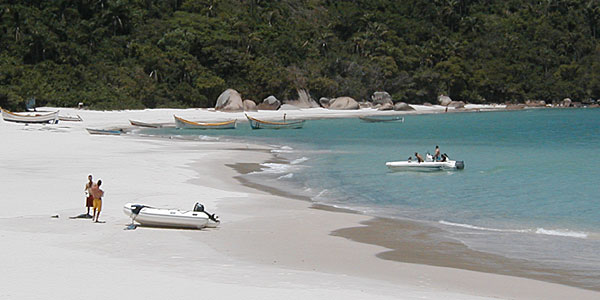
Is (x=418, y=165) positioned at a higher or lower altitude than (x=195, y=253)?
higher

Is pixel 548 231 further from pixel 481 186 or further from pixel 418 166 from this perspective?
pixel 418 166

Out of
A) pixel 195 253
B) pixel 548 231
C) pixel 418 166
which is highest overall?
pixel 418 166

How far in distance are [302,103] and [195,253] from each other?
87929 mm

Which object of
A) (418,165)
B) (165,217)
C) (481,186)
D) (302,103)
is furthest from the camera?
(302,103)

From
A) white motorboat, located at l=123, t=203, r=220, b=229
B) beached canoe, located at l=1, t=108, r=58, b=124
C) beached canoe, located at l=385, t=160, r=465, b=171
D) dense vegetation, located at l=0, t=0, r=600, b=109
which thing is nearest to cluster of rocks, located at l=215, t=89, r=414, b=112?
dense vegetation, located at l=0, t=0, r=600, b=109

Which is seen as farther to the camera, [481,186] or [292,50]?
[292,50]

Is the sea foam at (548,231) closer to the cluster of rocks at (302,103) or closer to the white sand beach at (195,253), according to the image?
the white sand beach at (195,253)

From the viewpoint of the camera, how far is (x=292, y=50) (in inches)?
4692

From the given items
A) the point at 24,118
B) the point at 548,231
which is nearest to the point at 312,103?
the point at 24,118

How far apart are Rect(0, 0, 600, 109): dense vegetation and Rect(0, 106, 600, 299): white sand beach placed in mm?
47327

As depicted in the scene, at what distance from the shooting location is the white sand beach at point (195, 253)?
11.3 m

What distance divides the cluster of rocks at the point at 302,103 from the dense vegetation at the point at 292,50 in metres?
2.11

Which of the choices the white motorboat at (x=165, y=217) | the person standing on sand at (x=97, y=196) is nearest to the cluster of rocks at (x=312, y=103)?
the person standing on sand at (x=97, y=196)

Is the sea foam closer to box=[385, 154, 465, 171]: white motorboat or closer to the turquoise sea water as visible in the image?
the turquoise sea water
